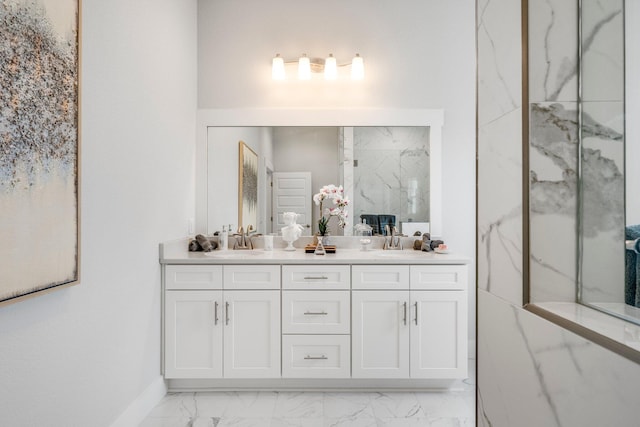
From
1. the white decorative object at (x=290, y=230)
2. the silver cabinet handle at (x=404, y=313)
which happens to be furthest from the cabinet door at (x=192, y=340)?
the silver cabinet handle at (x=404, y=313)

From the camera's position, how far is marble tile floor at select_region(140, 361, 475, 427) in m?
2.00

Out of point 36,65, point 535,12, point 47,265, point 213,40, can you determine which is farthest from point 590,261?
point 213,40

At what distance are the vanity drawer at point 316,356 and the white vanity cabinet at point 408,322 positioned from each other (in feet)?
0.22

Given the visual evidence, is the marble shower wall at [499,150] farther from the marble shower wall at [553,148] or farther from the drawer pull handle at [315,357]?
the drawer pull handle at [315,357]

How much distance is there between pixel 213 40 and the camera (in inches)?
114

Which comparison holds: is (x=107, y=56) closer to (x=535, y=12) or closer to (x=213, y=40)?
(x=213, y=40)

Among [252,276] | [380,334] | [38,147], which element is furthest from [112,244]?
[380,334]

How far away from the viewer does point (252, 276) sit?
2293 millimetres

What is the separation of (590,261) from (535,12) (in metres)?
0.61

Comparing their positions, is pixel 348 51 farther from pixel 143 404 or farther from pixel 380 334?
pixel 143 404

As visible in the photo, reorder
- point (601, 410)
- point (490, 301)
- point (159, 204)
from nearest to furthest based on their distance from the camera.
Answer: point (601, 410), point (490, 301), point (159, 204)

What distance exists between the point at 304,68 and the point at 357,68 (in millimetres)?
400

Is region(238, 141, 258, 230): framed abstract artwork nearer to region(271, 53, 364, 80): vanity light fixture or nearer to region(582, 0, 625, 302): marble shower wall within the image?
region(271, 53, 364, 80): vanity light fixture

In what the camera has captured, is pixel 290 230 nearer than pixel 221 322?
No
